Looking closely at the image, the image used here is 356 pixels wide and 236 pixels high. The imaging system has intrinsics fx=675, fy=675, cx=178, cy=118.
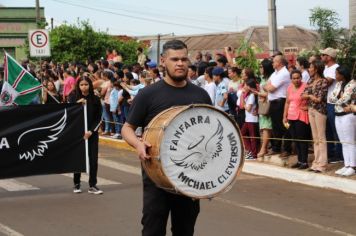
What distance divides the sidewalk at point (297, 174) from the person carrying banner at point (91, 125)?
3380 millimetres

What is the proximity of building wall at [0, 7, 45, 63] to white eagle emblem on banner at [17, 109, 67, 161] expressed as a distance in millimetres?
42351

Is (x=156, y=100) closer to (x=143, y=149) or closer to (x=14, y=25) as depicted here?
(x=143, y=149)

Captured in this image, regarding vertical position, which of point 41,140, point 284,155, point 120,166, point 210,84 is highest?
point 210,84

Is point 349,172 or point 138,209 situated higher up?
point 349,172

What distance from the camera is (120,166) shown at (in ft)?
44.3

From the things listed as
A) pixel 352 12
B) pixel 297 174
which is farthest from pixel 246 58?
pixel 297 174

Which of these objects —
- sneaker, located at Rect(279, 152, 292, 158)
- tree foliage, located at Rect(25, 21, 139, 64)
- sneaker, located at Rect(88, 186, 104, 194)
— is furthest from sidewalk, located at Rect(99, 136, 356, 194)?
tree foliage, located at Rect(25, 21, 139, 64)

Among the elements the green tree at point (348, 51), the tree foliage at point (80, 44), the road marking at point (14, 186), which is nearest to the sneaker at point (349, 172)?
the green tree at point (348, 51)

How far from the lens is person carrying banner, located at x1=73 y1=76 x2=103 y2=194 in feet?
33.2

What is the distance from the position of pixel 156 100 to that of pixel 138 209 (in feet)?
13.3

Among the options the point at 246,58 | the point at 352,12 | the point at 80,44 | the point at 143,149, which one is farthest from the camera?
the point at 80,44

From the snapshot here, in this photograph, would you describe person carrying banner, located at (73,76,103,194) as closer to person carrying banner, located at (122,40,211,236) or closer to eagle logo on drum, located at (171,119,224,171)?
person carrying banner, located at (122,40,211,236)

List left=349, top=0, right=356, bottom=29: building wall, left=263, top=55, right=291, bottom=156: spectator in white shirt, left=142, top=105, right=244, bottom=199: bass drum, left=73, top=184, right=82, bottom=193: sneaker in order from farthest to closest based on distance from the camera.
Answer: left=349, top=0, right=356, bottom=29: building wall → left=263, top=55, right=291, bottom=156: spectator in white shirt → left=73, top=184, right=82, bottom=193: sneaker → left=142, top=105, right=244, bottom=199: bass drum

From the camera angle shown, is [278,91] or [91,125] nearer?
[91,125]
